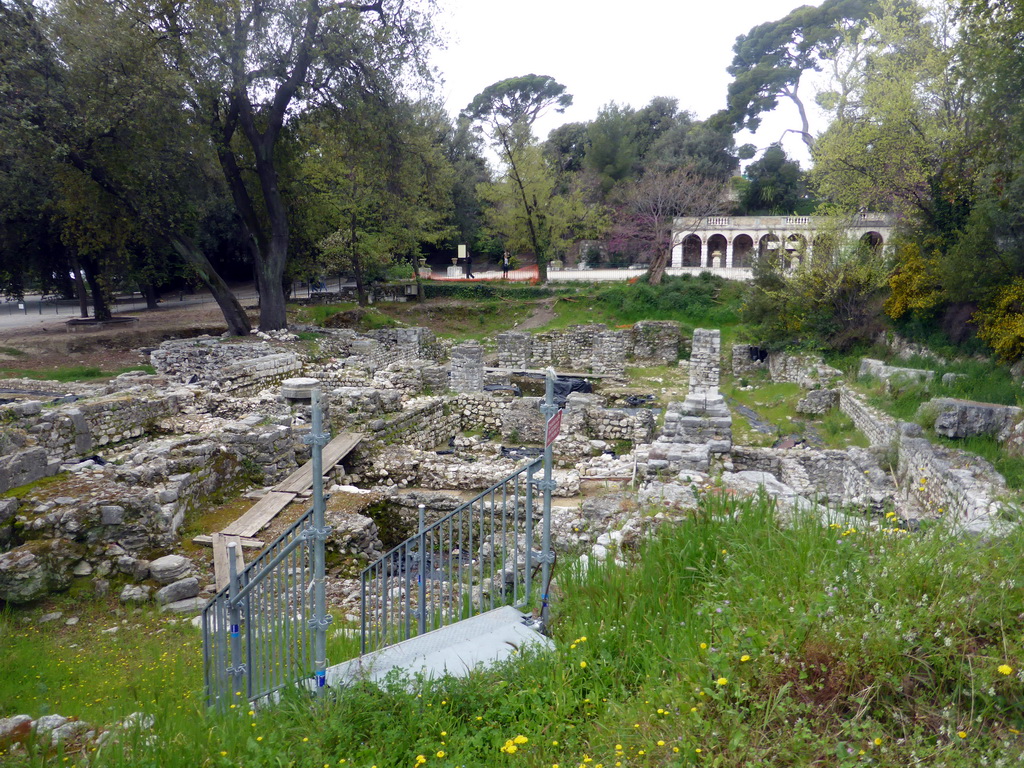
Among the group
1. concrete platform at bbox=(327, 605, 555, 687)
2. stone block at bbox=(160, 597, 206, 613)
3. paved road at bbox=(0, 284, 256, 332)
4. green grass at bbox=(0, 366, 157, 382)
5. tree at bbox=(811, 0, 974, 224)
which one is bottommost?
stone block at bbox=(160, 597, 206, 613)

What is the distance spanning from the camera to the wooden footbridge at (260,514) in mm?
7064

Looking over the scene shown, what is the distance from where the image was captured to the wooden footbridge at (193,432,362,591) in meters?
7.06

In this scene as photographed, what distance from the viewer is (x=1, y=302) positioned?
3784cm

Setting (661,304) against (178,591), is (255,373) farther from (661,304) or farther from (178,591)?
(661,304)

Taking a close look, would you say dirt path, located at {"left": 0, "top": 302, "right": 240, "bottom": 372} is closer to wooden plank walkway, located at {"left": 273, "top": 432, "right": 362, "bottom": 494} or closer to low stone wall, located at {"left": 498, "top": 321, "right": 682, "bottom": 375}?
wooden plank walkway, located at {"left": 273, "top": 432, "right": 362, "bottom": 494}

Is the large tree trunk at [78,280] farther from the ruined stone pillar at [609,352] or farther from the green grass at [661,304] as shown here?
the ruined stone pillar at [609,352]

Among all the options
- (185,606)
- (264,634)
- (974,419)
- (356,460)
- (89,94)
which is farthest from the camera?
(89,94)

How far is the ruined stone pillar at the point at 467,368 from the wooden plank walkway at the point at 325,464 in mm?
6019

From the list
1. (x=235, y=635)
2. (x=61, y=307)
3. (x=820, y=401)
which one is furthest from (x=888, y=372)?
(x=61, y=307)

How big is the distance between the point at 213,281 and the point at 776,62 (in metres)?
38.7

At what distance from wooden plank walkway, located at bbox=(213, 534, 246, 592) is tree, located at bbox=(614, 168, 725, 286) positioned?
29.4 metres

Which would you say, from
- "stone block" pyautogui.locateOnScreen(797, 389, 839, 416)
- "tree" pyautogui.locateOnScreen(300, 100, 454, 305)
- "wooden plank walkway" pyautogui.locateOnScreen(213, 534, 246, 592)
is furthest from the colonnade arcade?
"wooden plank walkway" pyautogui.locateOnScreen(213, 534, 246, 592)

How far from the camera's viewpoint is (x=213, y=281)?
20156 millimetres

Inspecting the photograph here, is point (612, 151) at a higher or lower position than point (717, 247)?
higher
